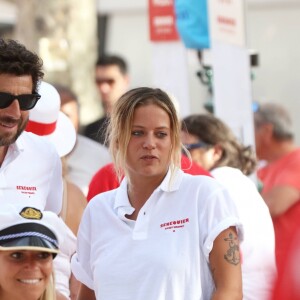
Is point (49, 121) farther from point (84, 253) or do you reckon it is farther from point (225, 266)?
point (225, 266)

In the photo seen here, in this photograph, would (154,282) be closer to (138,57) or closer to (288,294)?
(288,294)

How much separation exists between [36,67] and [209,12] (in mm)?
3832

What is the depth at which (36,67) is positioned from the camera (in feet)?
19.8

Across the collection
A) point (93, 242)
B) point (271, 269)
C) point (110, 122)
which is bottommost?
point (271, 269)

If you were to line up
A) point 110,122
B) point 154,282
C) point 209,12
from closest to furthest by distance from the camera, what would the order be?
point 154,282
point 110,122
point 209,12

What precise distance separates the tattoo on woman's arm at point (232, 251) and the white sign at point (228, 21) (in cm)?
421

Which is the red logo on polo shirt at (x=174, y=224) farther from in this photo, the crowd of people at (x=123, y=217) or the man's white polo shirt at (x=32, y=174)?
the man's white polo shirt at (x=32, y=174)

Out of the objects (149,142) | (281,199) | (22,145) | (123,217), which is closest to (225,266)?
(123,217)

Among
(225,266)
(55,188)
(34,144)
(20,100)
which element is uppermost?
(20,100)

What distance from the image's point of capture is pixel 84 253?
5871 mm

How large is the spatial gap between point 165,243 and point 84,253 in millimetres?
525

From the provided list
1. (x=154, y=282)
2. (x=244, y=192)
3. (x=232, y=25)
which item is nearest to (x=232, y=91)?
(x=232, y=25)

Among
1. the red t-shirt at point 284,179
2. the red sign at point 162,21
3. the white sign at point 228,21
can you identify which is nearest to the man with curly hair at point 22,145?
the red t-shirt at point 284,179

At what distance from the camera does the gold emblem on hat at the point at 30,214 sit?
480 centimetres
